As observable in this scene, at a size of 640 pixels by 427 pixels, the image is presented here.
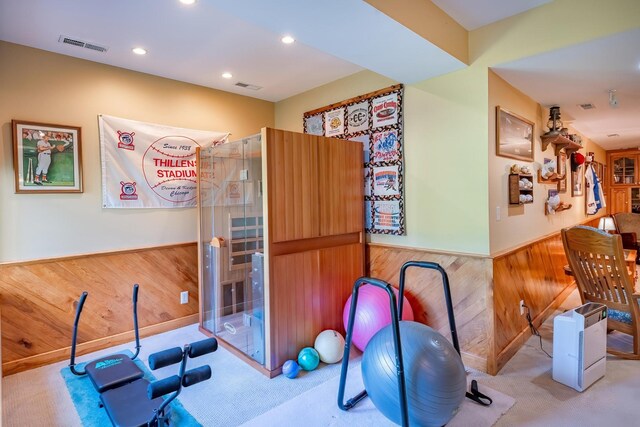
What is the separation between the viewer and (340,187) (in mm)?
3311

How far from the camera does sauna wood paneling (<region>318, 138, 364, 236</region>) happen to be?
124 inches

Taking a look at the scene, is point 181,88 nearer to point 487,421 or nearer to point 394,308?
point 394,308

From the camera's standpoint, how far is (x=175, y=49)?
3061 millimetres

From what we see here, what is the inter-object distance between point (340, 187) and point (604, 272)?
2413 mm

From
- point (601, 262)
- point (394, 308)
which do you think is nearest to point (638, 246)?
point (601, 262)

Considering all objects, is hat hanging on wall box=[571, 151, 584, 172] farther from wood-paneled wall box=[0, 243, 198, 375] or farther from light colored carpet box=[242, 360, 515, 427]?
wood-paneled wall box=[0, 243, 198, 375]

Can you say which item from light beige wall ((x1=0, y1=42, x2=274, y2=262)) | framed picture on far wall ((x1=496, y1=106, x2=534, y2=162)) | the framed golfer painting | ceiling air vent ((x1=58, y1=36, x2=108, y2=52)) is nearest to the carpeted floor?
light beige wall ((x1=0, y1=42, x2=274, y2=262))

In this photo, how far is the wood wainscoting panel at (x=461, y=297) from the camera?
2785mm

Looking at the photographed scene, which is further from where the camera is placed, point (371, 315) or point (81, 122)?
point (81, 122)

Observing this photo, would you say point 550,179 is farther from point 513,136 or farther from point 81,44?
point 81,44

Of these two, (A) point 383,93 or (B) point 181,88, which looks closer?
(A) point 383,93

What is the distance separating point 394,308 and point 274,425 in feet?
3.59

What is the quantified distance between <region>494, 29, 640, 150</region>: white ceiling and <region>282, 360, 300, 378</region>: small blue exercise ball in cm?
288

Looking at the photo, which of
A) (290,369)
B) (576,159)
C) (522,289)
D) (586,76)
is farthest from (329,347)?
(576,159)
